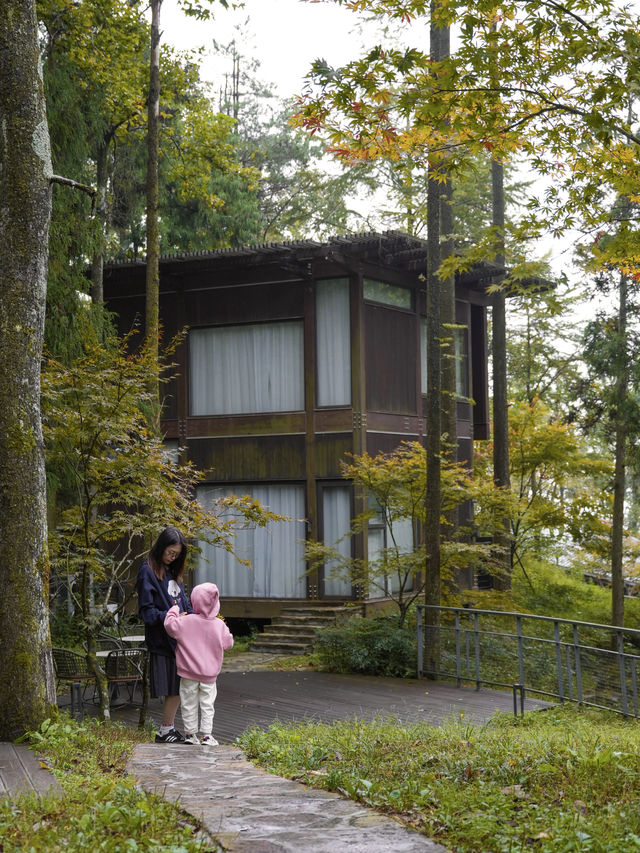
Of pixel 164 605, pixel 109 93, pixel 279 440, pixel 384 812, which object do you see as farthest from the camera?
pixel 279 440

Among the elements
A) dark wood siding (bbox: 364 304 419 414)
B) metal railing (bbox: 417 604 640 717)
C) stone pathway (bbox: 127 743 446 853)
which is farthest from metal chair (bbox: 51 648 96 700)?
dark wood siding (bbox: 364 304 419 414)

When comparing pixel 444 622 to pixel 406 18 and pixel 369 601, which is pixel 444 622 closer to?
pixel 369 601

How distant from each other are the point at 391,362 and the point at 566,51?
12.3 meters

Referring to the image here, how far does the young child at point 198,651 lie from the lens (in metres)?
7.65

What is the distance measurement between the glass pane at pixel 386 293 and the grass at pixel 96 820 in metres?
13.8

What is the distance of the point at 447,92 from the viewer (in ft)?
24.8

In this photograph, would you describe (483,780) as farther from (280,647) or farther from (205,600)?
(280,647)

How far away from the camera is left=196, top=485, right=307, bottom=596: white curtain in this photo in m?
18.9

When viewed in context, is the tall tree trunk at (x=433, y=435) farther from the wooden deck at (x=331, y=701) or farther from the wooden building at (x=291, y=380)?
the wooden building at (x=291, y=380)

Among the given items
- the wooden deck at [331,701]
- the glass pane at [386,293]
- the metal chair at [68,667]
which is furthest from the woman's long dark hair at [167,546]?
the glass pane at [386,293]

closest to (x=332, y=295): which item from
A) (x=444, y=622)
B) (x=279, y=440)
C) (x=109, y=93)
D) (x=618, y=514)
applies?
(x=279, y=440)

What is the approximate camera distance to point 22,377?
7.57m

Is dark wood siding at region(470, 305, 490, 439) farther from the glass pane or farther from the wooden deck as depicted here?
the wooden deck

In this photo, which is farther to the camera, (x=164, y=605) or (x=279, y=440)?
(x=279, y=440)
